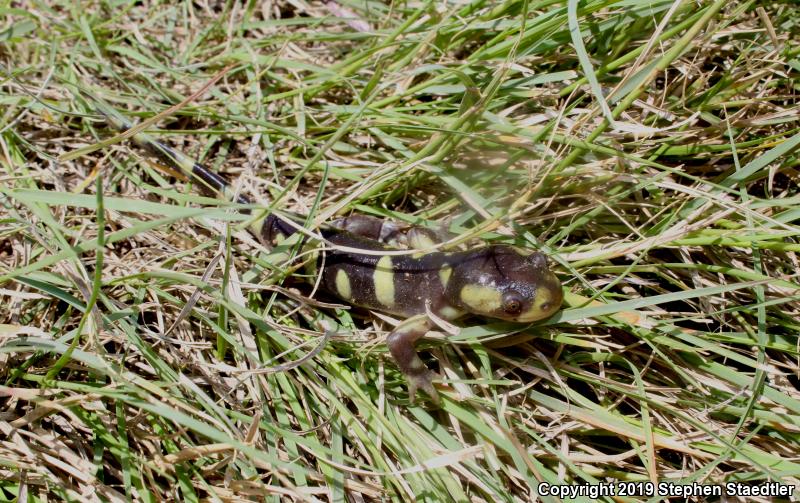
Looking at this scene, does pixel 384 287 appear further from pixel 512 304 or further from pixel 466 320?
pixel 512 304

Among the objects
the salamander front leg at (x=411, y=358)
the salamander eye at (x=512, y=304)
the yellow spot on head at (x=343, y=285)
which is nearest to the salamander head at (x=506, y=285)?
the salamander eye at (x=512, y=304)

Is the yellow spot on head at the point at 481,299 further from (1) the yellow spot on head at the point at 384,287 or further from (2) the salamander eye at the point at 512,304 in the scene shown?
(1) the yellow spot on head at the point at 384,287

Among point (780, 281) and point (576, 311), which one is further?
point (576, 311)

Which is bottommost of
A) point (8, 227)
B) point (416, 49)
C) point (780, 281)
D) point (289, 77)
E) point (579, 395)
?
point (579, 395)

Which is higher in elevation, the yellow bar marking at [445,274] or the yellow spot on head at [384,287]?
the yellow bar marking at [445,274]

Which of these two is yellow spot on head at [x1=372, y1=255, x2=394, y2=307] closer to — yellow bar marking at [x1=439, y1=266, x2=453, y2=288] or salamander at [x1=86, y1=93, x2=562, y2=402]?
salamander at [x1=86, y1=93, x2=562, y2=402]

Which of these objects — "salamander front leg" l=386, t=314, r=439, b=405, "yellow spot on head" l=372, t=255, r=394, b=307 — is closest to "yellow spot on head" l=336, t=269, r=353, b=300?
"yellow spot on head" l=372, t=255, r=394, b=307

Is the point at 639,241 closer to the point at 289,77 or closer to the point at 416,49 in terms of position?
the point at 416,49

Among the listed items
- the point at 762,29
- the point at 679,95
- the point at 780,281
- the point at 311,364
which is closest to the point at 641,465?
the point at 780,281
